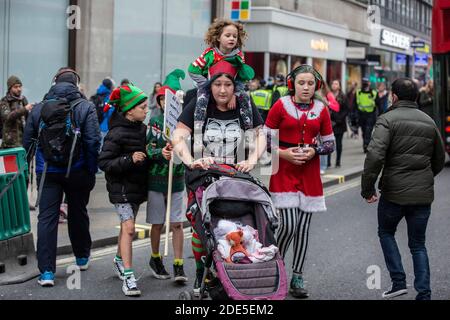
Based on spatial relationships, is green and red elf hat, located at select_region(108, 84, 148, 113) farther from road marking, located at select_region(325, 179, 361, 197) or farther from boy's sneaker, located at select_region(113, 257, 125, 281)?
road marking, located at select_region(325, 179, 361, 197)

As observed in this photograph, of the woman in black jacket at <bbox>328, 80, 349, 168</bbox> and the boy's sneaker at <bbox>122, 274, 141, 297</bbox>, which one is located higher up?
the woman in black jacket at <bbox>328, 80, 349, 168</bbox>

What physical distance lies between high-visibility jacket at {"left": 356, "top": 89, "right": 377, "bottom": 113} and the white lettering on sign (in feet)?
47.4

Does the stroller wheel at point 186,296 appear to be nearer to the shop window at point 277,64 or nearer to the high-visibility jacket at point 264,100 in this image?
the high-visibility jacket at point 264,100

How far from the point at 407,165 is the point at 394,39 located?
39599 millimetres

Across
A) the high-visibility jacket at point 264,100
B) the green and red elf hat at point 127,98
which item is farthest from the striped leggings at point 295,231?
the high-visibility jacket at point 264,100

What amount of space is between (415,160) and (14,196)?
3.93 metres

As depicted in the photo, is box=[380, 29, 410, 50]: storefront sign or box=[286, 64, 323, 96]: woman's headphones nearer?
box=[286, 64, 323, 96]: woman's headphones

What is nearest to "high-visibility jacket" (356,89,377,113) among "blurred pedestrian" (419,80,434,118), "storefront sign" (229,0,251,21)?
"blurred pedestrian" (419,80,434,118)

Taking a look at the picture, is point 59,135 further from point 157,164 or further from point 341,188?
point 341,188

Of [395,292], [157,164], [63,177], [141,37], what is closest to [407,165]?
[395,292]

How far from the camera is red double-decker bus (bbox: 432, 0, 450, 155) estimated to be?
17234 millimetres

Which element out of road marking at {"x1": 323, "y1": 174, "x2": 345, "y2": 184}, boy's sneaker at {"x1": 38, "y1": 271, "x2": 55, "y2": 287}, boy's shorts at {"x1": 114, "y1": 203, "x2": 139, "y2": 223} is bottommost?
boy's sneaker at {"x1": 38, "y1": 271, "x2": 55, "y2": 287}

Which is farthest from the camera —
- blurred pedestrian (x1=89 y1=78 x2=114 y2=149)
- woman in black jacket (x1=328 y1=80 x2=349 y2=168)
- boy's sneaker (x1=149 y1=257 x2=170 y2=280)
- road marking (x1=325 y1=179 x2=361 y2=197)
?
woman in black jacket (x1=328 y1=80 x2=349 y2=168)

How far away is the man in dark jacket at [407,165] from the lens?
21.3 feet
